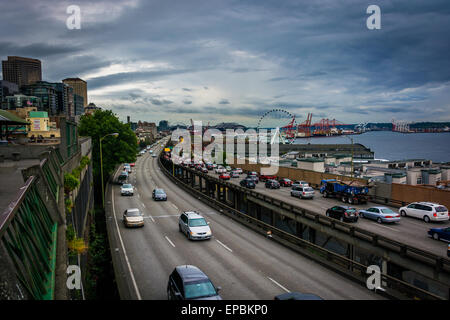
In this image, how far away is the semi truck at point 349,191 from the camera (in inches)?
1428

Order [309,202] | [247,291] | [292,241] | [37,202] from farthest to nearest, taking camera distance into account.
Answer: [309,202] → [292,241] → [247,291] → [37,202]

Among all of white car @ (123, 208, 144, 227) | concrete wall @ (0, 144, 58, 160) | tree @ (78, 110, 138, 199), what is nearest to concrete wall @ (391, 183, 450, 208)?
white car @ (123, 208, 144, 227)

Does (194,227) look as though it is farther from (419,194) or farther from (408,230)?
(419,194)

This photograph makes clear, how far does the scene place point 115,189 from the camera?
53.3 meters

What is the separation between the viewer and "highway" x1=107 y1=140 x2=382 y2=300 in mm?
15172

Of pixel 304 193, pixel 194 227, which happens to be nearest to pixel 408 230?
pixel 304 193

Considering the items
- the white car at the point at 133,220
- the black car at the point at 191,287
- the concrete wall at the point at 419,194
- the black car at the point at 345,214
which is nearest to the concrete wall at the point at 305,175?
the concrete wall at the point at 419,194

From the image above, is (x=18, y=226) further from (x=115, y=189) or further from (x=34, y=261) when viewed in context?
(x=115, y=189)

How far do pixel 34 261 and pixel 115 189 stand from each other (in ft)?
153

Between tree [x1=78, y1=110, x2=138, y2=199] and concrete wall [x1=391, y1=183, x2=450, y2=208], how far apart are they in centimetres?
4665

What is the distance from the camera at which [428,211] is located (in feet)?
90.2
